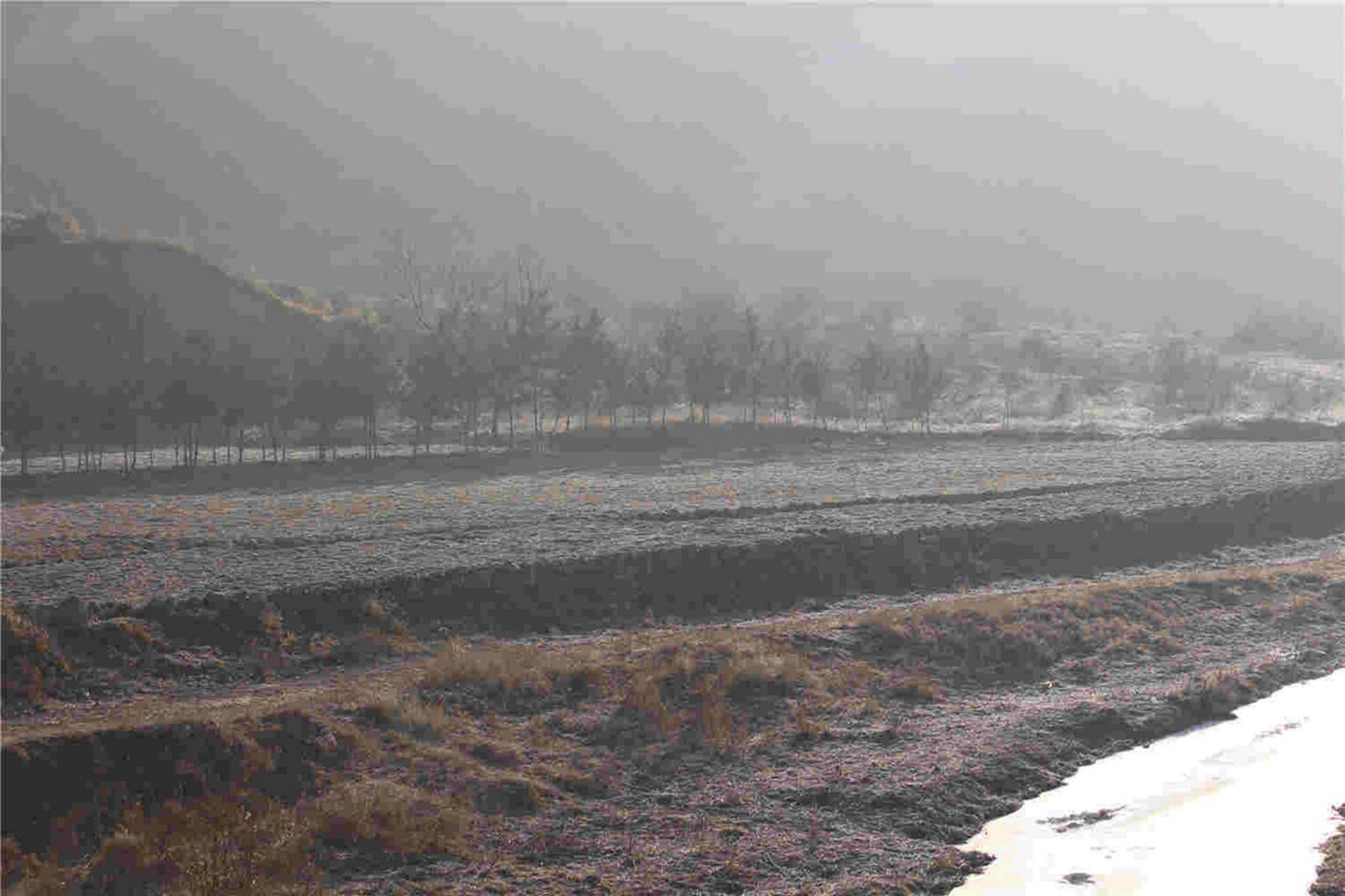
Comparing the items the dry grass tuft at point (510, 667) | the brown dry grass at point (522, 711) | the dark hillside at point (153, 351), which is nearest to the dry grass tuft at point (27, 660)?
the brown dry grass at point (522, 711)

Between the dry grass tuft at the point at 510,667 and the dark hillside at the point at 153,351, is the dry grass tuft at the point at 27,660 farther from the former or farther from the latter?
the dark hillside at the point at 153,351

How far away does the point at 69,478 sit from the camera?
63.3 meters

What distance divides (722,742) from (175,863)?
12268 mm

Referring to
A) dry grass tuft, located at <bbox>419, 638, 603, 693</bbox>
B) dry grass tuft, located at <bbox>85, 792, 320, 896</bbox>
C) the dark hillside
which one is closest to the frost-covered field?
dry grass tuft, located at <bbox>419, 638, 603, 693</bbox>

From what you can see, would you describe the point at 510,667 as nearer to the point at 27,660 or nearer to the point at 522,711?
the point at 522,711

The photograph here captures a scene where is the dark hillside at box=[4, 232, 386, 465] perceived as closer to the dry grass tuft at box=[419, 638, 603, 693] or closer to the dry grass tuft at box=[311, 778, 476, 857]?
the dry grass tuft at box=[419, 638, 603, 693]

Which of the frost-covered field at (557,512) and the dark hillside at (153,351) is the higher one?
the dark hillside at (153,351)

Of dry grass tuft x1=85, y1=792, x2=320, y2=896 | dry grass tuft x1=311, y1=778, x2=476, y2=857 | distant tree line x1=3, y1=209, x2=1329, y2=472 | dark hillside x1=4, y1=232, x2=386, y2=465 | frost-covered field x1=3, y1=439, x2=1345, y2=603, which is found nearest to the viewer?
dry grass tuft x1=85, y1=792, x2=320, y2=896

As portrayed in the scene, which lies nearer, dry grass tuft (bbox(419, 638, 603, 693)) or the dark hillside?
dry grass tuft (bbox(419, 638, 603, 693))

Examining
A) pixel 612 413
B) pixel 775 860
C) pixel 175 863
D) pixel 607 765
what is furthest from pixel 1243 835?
pixel 612 413

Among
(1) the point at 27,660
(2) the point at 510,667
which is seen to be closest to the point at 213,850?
(1) the point at 27,660

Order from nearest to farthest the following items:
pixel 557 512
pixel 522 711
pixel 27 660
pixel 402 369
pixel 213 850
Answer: pixel 213 850
pixel 27 660
pixel 522 711
pixel 557 512
pixel 402 369

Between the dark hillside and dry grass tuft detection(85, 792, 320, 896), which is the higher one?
the dark hillside

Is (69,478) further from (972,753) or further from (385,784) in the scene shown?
(972,753)
